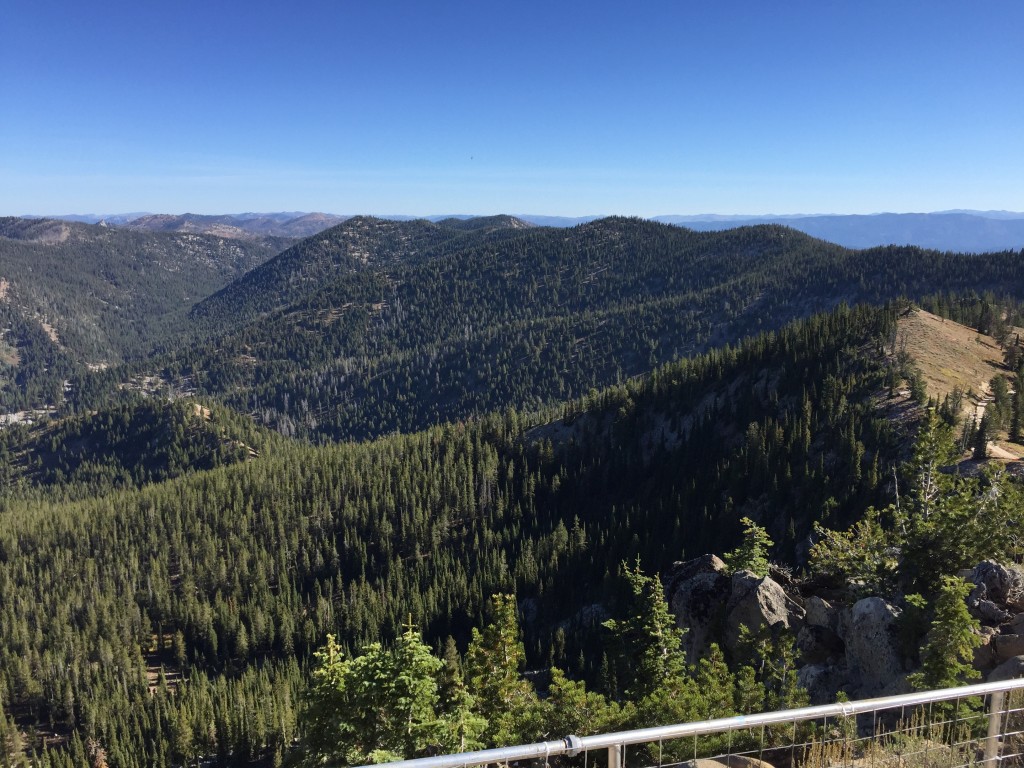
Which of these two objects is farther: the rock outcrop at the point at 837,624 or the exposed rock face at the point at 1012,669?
the rock outcrop at the point at 837,624

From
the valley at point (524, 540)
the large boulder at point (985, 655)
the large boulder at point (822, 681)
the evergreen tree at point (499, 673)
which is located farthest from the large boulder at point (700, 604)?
the large boulder at point (985, 655)

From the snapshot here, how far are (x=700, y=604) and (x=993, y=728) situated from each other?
34975 mm

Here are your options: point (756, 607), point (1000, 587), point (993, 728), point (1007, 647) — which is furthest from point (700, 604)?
point (993, 728)

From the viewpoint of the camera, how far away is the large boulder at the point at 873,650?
27.9m

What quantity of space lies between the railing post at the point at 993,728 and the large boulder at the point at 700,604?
3176 centimetres

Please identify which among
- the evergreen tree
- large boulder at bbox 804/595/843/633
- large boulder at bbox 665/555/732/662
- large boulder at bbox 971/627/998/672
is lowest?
the evergreen tree

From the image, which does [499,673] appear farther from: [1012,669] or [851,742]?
[851,742]

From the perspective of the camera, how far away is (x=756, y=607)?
37.9 m

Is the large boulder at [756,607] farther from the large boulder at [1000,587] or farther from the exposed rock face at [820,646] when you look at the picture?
the large boulder at [1000,587]

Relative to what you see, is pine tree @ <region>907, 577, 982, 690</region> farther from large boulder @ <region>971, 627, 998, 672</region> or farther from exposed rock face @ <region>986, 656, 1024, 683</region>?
large boulder @ <region>971, 627, 998, 672</region>

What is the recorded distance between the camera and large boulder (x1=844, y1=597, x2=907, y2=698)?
2791 centimetres

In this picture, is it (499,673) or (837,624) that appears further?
(499,673)

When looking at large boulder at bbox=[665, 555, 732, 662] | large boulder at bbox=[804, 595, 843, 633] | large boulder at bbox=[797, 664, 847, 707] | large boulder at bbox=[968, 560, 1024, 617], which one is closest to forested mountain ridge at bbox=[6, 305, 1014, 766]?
large boulder at bbox=[665, 555, 732, 662]

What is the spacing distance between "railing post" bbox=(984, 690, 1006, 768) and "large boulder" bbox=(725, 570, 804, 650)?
86.1 feet
